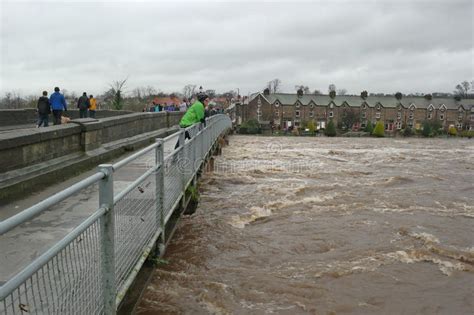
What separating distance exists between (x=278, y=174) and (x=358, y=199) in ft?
18.7

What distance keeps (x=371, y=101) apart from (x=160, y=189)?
99.6 metres

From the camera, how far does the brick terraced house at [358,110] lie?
95.2 meters

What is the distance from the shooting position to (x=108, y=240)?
150 inches

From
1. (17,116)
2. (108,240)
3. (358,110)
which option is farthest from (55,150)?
(358,110)

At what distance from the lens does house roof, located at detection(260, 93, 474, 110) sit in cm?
9750

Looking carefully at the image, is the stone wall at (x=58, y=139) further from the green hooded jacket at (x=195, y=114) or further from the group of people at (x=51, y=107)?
the group of people at (x=51, y=107)

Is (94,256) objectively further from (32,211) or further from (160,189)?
(160,189)

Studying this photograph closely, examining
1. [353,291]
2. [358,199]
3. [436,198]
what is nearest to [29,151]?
[353,291]

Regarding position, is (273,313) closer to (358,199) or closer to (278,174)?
(358,199)

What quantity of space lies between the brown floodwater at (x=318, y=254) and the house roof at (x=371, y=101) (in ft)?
269

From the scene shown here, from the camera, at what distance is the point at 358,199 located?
47.9ft

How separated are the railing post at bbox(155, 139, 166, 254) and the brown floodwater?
2.30 ft

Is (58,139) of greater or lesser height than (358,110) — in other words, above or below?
below

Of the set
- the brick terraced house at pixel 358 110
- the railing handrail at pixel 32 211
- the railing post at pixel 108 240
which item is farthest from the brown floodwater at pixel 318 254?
the brick terraced house at pixel 358 110
